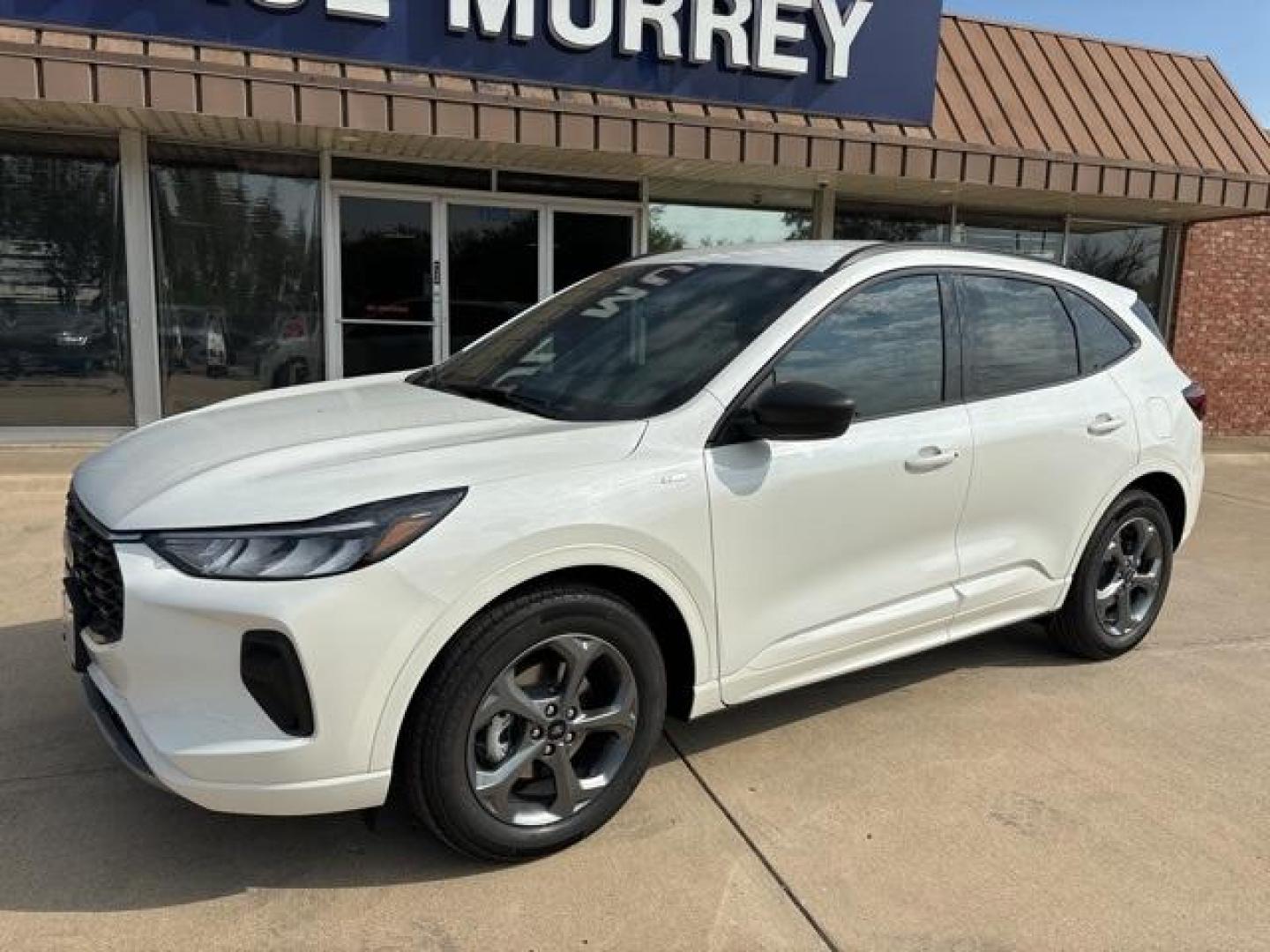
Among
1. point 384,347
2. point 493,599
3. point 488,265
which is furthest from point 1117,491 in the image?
point 384,347

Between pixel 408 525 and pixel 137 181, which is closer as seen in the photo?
pixel 408 525

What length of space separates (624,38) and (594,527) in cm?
661

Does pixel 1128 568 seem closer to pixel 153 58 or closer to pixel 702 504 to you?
pixel 702 504

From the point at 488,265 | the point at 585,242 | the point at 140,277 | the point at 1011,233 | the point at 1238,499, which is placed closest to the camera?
the point at 140,277

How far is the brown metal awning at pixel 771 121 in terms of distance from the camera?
6820 mm

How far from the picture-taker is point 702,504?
9.36 ft

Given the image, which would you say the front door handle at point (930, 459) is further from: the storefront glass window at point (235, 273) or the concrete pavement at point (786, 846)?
the storefront glass window at point (235, 273)

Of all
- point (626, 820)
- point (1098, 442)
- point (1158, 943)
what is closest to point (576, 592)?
point (626, 820)

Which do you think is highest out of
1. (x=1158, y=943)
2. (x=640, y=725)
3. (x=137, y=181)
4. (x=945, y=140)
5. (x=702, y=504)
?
(x=945, y=140)

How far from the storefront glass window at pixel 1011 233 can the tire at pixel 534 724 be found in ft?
Answer: 31.5

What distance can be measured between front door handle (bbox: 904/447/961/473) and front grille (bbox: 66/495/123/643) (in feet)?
7.81

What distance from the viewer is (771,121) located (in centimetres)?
862

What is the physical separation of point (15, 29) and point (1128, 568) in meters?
7.62

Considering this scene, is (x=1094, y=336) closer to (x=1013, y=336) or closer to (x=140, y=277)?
(x=1013, y=336)
